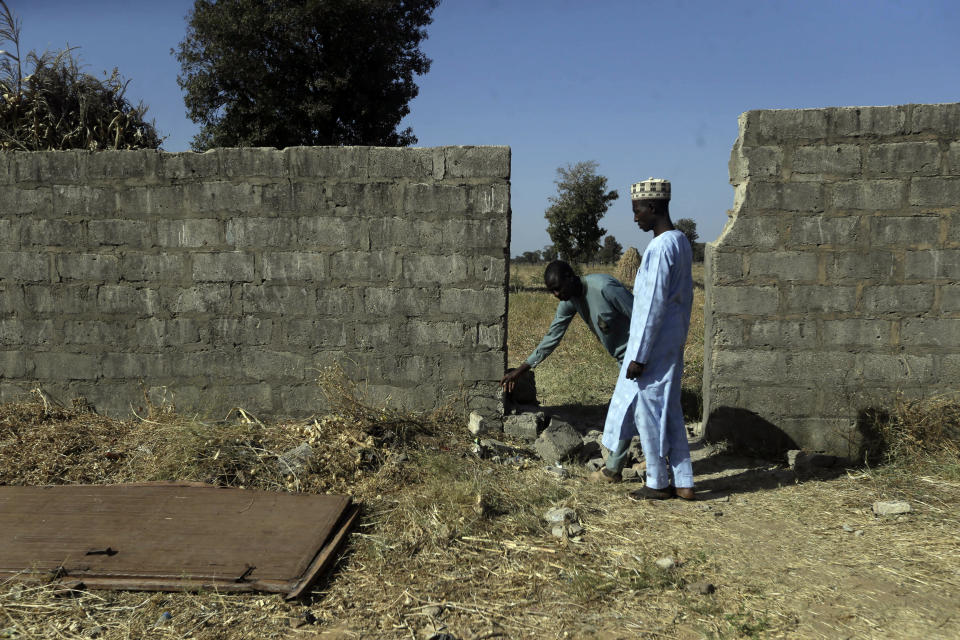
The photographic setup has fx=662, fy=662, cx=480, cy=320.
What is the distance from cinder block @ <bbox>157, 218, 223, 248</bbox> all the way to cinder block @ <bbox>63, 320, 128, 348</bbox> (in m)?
0.77

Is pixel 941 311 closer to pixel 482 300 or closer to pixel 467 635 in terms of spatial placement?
pixel 482 300

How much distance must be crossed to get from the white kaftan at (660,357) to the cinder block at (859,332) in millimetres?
1466

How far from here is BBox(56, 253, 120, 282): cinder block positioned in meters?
5.15

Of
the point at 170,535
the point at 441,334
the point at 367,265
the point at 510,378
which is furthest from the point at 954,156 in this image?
the point at 170,535

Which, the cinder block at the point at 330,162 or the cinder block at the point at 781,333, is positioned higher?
the cinder block at the point at 330,162

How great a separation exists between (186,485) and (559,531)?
2.20 m

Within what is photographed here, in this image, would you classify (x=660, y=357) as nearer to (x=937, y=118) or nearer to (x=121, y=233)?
(x=937, y=118)

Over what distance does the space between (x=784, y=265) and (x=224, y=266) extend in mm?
4148

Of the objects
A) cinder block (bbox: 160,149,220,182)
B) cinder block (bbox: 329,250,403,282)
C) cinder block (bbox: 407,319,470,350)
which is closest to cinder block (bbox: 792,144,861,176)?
cinder block (bbox: 407,319,470,350)

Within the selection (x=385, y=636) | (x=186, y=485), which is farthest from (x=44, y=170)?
(x=385, y=636)

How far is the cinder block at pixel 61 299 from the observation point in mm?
5199

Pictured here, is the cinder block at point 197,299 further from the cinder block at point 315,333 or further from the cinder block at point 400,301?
the cinder block at point 400,301

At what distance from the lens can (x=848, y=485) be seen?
4.35m

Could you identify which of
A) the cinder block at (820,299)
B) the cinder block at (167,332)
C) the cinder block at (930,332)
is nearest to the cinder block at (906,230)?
the cinder block at (820,299)
